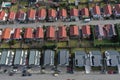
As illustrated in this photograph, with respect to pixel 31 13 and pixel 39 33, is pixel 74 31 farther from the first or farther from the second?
pixel 31 13

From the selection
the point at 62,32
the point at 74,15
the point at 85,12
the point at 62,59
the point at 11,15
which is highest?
the point at 85,12

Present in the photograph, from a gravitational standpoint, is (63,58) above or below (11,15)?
below

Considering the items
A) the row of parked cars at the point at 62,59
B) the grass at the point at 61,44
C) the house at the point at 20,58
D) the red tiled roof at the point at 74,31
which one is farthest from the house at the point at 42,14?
A: the house at the point at 20,58

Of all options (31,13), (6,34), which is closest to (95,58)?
(31,13)

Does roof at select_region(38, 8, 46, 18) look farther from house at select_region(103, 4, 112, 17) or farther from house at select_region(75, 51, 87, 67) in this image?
house at select_region(103, 4, 112, 17)

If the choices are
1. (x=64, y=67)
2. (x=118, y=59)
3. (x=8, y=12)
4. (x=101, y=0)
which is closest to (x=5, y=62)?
(x=64, y=67)

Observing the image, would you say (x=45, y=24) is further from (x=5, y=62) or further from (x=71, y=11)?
(x=5, y=62)

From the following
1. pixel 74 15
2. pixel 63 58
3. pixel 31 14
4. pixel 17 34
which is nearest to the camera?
pixel 63 58
